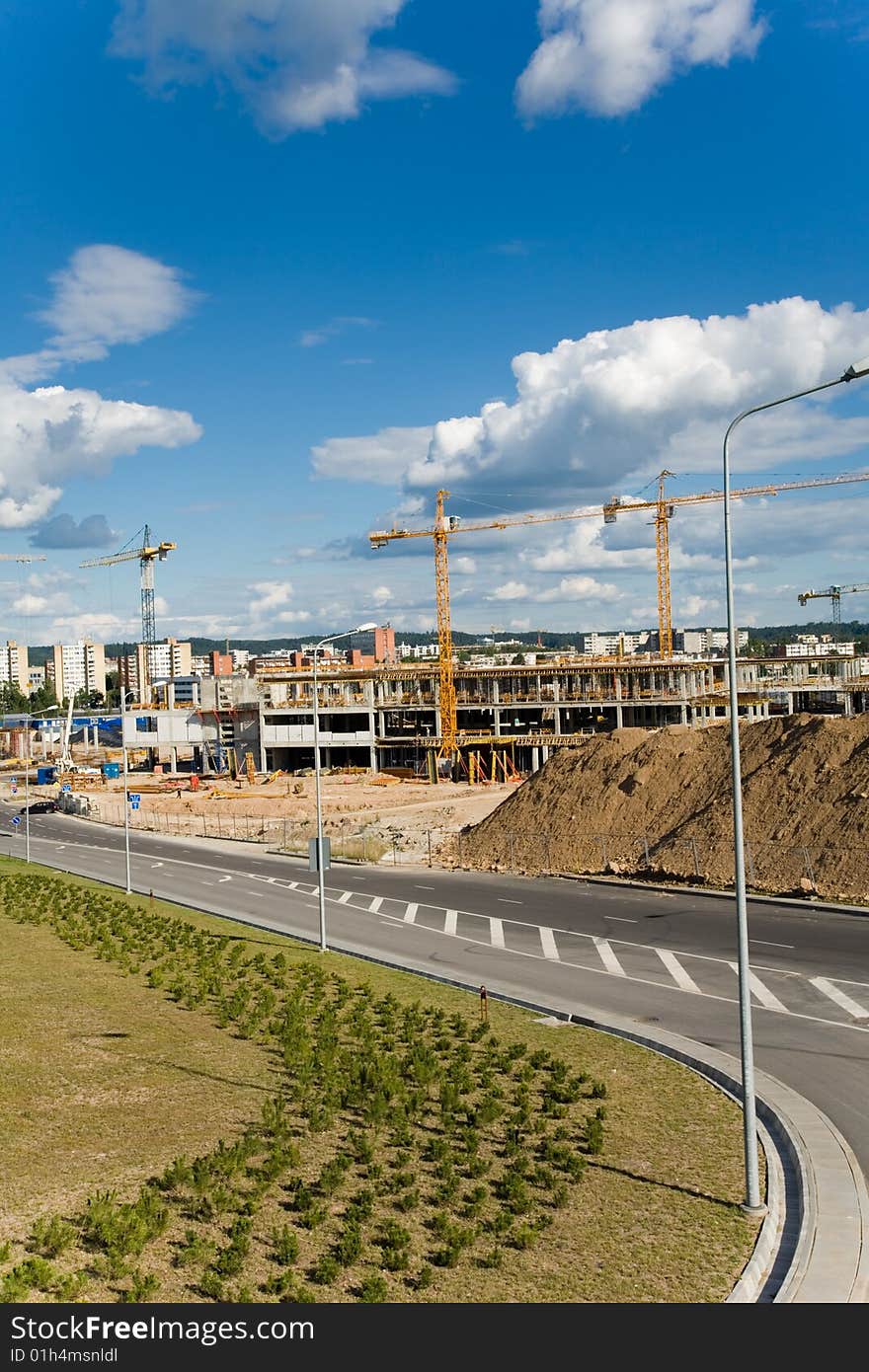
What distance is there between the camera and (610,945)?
31.2m

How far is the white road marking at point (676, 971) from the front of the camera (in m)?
26.0

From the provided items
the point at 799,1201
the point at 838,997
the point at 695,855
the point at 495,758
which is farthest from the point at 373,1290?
the point at 495,758

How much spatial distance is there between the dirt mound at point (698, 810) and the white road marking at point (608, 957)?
8344mm

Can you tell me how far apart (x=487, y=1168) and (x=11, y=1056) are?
9.54 m

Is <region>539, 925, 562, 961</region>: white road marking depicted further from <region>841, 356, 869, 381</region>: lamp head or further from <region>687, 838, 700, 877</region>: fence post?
<region>841, 356, 869, 381</region>: lamp head

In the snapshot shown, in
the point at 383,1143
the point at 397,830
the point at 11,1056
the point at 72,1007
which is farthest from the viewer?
the point at 397,830

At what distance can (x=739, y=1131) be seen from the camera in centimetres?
1652

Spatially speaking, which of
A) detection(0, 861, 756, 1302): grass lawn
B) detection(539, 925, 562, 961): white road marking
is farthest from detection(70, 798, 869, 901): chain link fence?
detection(0, 861, 756, 1302): grass lawn

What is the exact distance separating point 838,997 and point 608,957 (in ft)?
22.2

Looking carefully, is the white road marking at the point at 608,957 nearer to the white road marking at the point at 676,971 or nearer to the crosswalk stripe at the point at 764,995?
the white road marking at the point at 676,971

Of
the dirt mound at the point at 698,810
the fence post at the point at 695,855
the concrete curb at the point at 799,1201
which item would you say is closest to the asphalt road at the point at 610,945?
the concrete curb at the point at 799,1201

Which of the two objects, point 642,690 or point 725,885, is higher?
point 642,690
